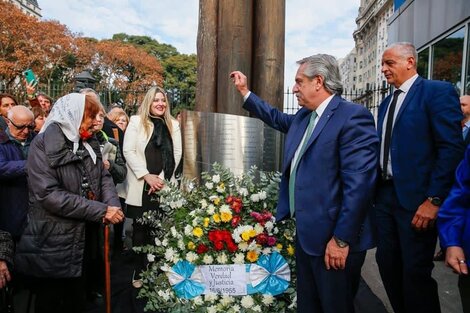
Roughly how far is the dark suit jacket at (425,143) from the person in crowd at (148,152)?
80.0 inches

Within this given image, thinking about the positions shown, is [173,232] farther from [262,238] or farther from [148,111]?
[148,111]

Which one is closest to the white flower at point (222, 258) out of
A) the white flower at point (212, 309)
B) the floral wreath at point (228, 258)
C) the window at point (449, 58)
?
the floral wreath at point (228, 258)

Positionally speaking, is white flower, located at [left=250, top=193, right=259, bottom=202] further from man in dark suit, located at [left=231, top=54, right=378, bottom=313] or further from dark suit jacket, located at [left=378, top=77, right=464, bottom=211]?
dark suit jacket, located at [left=378, top=77, right=464, bottom=211]

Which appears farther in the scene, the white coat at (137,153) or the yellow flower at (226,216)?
A: the white coat at (137,153)

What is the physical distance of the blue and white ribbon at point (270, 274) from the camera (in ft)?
9.50

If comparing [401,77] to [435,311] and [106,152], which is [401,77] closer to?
[435,311]

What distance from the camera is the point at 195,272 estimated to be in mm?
2926

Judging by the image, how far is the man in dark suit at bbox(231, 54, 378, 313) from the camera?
2.13 m

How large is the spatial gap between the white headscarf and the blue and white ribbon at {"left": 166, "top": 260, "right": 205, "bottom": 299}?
1.11 meters

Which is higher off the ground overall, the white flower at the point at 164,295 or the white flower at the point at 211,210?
the white flower at the point at 211,210

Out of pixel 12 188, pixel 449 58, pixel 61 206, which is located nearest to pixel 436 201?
pixel 61 206

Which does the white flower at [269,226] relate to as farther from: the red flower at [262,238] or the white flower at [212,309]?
the white flower at [212,309]

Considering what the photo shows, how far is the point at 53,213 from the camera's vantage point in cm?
269

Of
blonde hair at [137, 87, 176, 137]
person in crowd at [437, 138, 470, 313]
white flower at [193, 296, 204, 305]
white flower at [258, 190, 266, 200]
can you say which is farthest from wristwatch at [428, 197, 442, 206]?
blonde hair at [137, 87, 176, 137]
